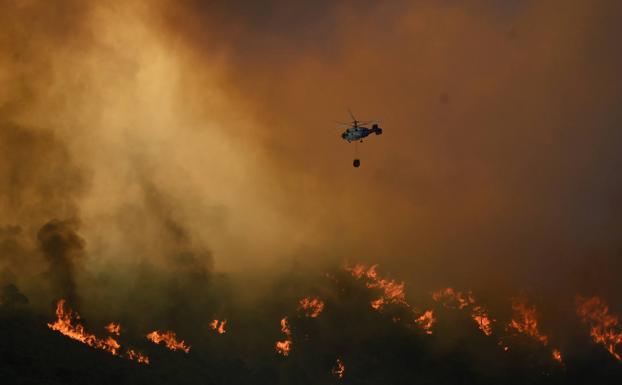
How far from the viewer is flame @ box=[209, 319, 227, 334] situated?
14885cm

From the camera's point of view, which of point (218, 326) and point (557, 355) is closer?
point (218, 326)

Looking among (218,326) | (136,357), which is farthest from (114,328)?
(218,326)

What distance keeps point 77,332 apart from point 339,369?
232 feet

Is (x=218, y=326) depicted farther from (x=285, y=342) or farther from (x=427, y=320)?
(x=427, y=320)

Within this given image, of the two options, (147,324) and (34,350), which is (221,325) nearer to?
(147,324)

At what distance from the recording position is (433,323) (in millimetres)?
186750

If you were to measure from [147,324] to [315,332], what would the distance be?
53.9 metres

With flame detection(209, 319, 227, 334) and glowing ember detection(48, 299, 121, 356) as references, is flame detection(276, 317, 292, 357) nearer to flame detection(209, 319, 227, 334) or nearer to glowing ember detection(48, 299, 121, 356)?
flame detection(209, 319, 227, 334)

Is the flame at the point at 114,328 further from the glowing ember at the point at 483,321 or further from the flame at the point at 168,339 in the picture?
the glowing ember at the point at 483,321


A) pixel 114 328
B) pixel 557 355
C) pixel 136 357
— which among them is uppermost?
pixel 557 355

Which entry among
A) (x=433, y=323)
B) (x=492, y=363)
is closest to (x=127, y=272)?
(x=433, y=323)

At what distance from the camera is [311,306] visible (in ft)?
589

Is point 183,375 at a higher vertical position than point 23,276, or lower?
lower

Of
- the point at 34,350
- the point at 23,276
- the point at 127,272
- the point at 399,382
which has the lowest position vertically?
the point at 34,350
